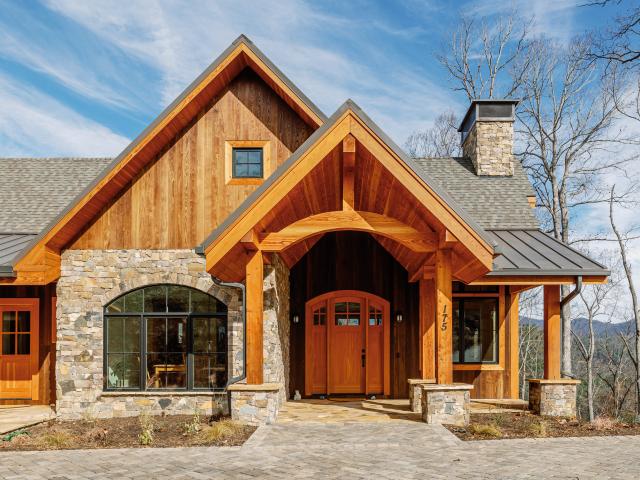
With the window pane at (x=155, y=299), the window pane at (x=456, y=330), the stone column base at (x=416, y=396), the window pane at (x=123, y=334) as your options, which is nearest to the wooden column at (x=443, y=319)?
the stone column base at (x=416, y=396)

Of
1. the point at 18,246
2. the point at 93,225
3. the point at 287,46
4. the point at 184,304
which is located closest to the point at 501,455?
the point at 184,304

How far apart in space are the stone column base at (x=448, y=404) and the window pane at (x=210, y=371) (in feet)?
12.6

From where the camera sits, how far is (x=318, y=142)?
7.18 m

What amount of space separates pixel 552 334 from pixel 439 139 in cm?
1822

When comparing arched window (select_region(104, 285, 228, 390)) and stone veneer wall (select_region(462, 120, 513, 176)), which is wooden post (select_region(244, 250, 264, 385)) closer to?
arched window (select_region(104, 285, 228, 390))

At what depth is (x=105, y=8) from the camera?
30.9 ft

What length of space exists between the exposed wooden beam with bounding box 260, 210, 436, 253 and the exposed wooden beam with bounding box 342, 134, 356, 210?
19 cm

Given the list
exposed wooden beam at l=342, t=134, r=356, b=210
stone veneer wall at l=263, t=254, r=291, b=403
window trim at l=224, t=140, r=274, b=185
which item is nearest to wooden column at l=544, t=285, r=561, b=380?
exposed wooden beam at l=342, t=134, r=356, b=210

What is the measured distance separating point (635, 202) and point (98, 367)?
18775 millimetres

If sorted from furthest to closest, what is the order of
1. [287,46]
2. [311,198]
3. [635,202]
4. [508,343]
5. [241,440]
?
[635,202] < [287,46] < [508,343] < [311,198] < [241,440]

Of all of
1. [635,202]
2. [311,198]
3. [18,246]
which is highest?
[635,202]

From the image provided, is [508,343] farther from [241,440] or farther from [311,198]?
[241,440]

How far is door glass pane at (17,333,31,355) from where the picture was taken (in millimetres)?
10766

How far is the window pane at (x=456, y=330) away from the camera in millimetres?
11172
